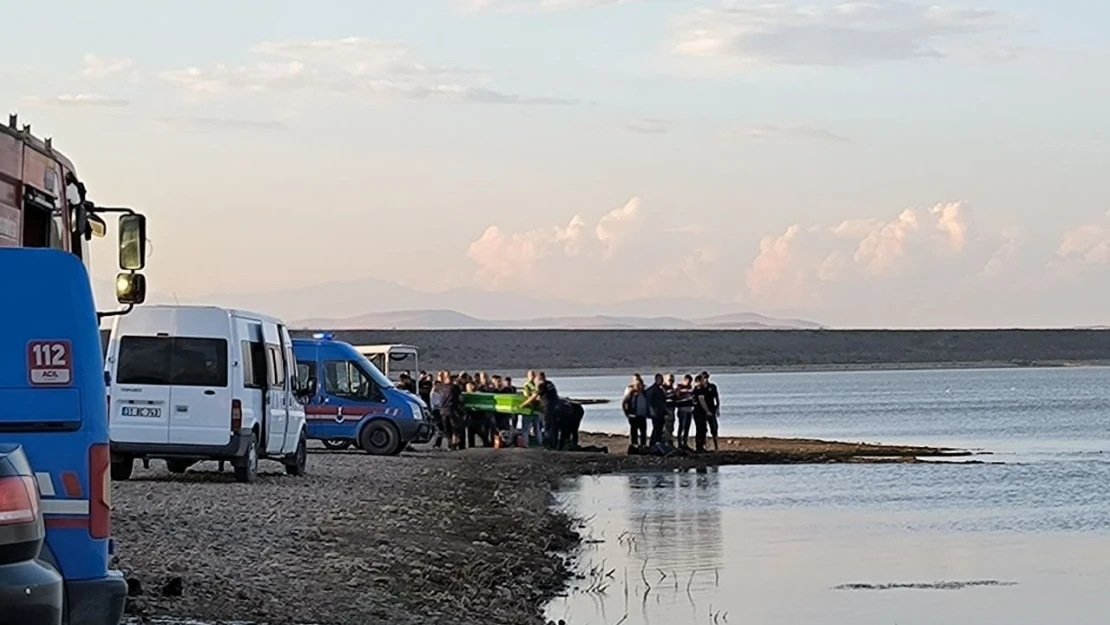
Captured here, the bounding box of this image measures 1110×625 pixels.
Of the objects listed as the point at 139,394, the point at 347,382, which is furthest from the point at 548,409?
the point at 139,394

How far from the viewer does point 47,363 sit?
338 inches

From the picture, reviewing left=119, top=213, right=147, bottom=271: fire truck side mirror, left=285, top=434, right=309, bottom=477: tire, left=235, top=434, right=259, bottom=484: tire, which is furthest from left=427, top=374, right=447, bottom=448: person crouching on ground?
left=119, top=213, right=147, bottom=271: fire truck side mirror

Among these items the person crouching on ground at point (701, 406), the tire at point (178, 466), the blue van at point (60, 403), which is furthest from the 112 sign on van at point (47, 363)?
Answer: the person crouching on ground at point (701, 406)

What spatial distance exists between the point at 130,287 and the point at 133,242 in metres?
0.32

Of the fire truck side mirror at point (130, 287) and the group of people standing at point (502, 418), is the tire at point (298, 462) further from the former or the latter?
the fire truck side mirror at point (130, 287)

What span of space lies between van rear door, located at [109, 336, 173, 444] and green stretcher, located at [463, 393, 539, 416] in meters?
15.1

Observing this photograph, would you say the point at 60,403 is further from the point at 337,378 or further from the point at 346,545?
the point at 337,378

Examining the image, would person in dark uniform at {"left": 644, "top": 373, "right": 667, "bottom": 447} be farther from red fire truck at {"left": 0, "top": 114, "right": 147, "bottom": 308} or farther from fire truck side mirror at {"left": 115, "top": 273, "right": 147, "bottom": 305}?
fire truck side mirror at {"left": 115, "top": 273, "right": 147, "bottom": 305}

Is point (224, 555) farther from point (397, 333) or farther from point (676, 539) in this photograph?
point (397, 333)

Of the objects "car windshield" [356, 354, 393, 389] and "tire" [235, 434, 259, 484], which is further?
"car windshield" [356, 354, 393, 389]

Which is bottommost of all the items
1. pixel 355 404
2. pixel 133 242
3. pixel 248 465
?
pixel 248 465

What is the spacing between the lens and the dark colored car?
23.5ft

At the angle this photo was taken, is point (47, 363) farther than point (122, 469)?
No

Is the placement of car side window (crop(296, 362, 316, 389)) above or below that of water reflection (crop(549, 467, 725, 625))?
above
